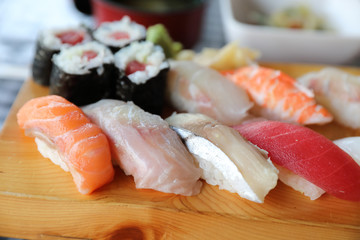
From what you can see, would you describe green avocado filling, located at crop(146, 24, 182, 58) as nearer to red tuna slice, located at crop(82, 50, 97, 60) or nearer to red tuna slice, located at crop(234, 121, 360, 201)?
red tuna slice, located at crop(82, 50, 97, 60)

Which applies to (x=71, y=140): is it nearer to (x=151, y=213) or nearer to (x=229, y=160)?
(x=151, y=213)

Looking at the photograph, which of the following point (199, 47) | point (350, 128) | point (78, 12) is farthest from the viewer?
point (78, 12)

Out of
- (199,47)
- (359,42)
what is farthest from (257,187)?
(199,47)

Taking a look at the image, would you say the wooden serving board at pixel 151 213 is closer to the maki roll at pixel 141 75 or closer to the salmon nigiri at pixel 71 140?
the salmon nigiri at pixel 71 140

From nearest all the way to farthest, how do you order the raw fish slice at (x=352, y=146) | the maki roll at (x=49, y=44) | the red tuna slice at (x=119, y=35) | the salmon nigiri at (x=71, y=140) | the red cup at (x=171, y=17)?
the salmon nigiri at (x=71, y=140) → the raw fish slice at (x=352, y=146) → the maki roll at (x=49, y=44) → the red tuna slice at (x=119, y=35) → the red cup at (x=171, y=17)

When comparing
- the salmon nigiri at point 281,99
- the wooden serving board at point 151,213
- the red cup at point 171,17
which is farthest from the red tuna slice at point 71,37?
the salmon nigiri at point 281,99

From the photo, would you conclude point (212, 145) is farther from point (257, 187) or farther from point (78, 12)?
point (78, 12)

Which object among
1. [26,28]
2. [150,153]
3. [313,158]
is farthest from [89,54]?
[26,28]
